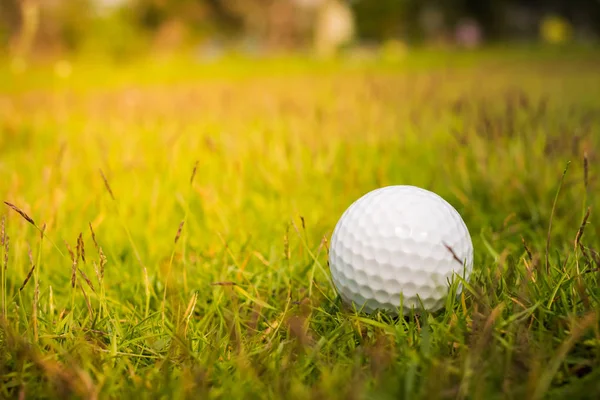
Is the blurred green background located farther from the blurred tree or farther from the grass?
the grass

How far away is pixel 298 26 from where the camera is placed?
2462 centimetres

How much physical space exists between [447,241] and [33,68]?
9051mm

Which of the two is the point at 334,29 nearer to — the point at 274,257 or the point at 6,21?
the point at 6,21

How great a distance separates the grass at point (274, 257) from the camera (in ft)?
3.70

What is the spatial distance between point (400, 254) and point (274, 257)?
0.49 metres

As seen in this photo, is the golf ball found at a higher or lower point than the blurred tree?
lower

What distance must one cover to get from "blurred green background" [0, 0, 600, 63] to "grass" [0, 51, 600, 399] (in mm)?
9626

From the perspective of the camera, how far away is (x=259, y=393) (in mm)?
1104

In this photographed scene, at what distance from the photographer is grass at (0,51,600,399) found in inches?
44.4

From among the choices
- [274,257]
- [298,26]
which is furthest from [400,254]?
[298,26]

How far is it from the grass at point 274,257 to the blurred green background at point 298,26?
963 centimetres

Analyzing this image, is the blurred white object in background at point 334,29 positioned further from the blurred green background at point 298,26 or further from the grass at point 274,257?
the grass at point 274,257

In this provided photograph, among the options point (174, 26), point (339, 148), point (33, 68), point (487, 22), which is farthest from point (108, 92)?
point (487, 22)

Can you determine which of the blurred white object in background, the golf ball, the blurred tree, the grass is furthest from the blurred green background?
the golf ball
